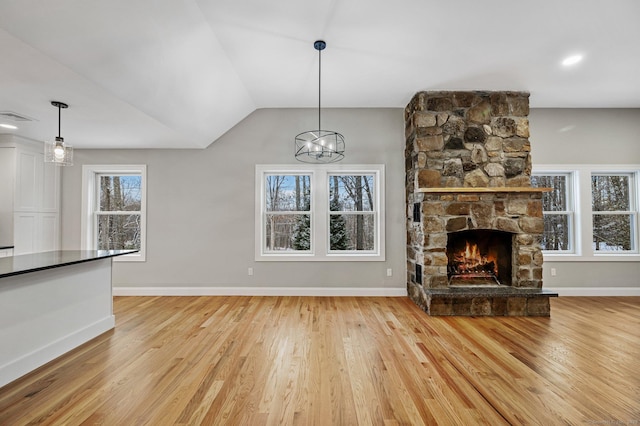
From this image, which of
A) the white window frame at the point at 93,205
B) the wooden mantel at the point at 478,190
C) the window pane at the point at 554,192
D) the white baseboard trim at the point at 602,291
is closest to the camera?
the wooden mantel at the point at 478,190

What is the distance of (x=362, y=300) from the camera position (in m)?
4.67

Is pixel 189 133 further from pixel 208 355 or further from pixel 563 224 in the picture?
pixel 563 224

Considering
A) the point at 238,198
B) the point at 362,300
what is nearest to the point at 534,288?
the point at 362,300

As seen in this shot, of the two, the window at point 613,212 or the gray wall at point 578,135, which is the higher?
the gray wall at point 578,135

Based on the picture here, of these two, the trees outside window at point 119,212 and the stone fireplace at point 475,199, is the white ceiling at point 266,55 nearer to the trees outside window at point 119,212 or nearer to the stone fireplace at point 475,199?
the stone fireplace at point 475,199

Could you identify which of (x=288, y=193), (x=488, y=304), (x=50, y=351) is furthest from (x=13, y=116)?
(x=488, y=304)

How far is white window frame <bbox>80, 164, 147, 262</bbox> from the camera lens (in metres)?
5.02

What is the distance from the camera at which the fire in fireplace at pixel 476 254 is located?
450cm

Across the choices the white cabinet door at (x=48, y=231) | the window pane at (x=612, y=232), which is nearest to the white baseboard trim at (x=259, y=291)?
the white cabinet door at (x=48, y=231)

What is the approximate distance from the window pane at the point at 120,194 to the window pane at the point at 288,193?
2.25m

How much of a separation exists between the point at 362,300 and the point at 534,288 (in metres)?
2.30

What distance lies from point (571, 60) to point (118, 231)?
6.81 m

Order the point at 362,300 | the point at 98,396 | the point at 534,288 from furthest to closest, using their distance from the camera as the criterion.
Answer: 1. the point at 362,300
2. the point at 534,288
3. the point at 98,396

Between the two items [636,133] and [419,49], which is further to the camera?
[636,133]
